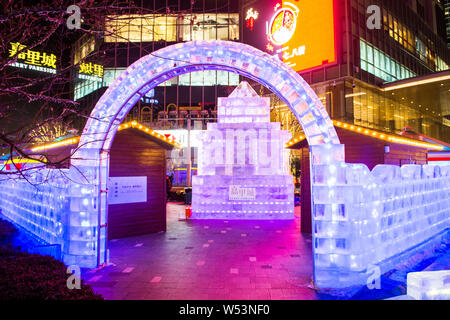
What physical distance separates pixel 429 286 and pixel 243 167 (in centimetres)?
929

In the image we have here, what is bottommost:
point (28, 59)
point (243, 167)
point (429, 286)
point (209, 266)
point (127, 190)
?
point (209, 266)

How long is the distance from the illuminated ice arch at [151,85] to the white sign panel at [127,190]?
292 cm

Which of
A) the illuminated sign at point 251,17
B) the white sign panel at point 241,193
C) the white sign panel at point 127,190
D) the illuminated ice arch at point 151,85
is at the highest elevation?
the illuminated sign at point 251,17

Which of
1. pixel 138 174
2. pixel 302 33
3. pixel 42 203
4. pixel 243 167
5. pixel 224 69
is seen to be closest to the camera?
pixel 224 69

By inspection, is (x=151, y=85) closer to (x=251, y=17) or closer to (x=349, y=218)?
(x=349, y=218)

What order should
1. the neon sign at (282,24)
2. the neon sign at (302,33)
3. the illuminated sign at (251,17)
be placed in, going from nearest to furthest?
the neon sign at (302,33) < the neon sign at (282,24) < the illuminated sign at (251,17)

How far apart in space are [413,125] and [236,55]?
29351 millimetres

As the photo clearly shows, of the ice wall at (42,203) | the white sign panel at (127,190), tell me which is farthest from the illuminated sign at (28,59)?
the white sign panel at (127,190)

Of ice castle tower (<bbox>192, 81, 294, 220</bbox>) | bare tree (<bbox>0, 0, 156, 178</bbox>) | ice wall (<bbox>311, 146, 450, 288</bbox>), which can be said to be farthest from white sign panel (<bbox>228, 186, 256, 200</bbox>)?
bare tree (<bbox>0, 0, 156, 178</bbox>)

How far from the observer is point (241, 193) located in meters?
12.1

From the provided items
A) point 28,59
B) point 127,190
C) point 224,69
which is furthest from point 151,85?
point 28,59

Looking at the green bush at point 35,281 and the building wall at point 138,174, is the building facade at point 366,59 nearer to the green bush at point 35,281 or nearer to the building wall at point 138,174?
the building wall at point 138,174

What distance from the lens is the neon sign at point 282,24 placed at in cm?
2319

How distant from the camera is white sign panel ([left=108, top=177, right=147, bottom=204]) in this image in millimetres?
8430
